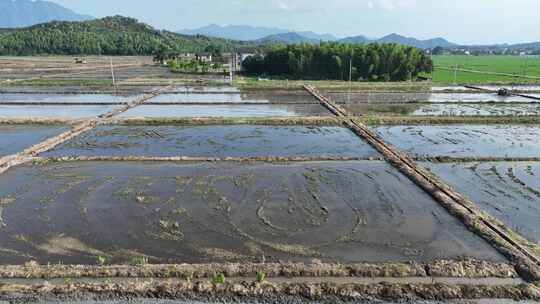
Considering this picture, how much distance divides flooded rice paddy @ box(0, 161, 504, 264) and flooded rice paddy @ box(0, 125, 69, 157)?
276 centimetres

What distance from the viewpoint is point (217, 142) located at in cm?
1547

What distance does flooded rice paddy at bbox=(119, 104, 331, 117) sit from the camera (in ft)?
68.6

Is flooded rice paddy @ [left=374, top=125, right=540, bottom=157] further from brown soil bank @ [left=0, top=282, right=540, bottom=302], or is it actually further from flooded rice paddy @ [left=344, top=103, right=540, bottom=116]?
brown soil bank @ [left=0, top=282, right=540, bottom=302]

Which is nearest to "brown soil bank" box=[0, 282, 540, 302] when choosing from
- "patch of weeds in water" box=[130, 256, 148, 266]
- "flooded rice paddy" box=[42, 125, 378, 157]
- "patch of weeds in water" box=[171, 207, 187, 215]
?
"patch of weeds in water" box=[130, 256, 148, 266]

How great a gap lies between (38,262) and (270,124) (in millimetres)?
12624

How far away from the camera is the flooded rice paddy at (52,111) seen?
20266mm

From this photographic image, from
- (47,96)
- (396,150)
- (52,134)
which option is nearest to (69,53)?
(47,96)

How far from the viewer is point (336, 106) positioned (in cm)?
2327

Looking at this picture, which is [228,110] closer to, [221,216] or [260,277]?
[221,216]

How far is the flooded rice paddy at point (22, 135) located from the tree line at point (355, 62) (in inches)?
1107

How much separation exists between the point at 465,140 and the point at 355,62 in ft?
85.3

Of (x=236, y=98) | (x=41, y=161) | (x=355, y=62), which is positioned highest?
(x=355, y=62)

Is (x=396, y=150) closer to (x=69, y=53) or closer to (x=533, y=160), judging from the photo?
(x=533, y=160)

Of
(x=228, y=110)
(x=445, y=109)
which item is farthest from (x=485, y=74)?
(x=228, y=110)
